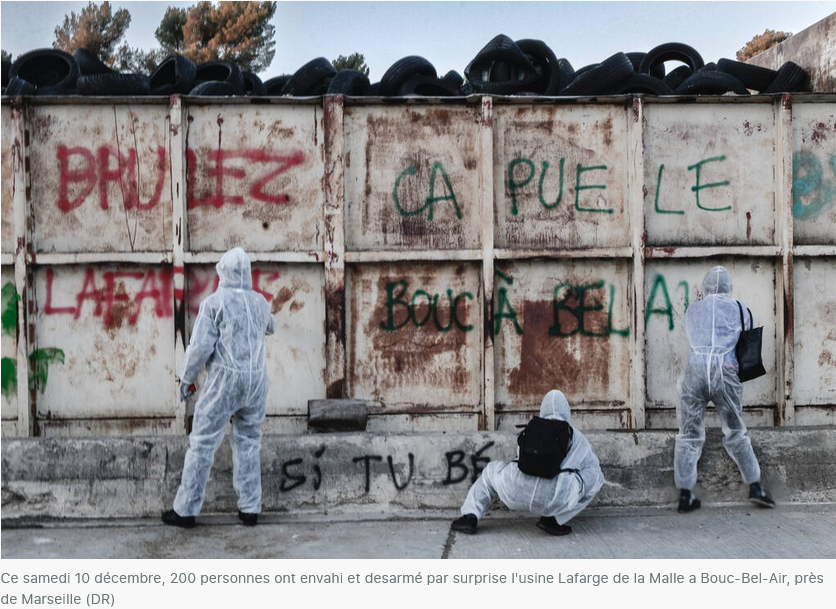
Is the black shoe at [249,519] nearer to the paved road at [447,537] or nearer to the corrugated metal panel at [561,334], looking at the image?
the paved road at [447,537]

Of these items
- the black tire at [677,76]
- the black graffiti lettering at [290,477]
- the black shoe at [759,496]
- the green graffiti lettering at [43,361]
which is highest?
the black tire at [677,76]

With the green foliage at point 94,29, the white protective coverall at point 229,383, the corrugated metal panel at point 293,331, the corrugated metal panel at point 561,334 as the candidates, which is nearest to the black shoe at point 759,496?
the corrugated metal panel at point 561,334

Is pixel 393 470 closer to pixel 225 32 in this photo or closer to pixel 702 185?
pixel 702 185

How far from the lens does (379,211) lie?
6.26 m

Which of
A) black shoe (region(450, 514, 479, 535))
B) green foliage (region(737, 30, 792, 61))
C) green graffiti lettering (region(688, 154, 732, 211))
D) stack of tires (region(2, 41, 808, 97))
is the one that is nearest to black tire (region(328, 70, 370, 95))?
stack of tires (region(2, 41, 808, 97))

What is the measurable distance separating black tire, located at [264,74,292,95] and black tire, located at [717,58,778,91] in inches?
139

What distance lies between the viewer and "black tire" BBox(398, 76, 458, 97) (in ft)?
21.5

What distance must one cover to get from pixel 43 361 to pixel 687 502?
4.54 meters

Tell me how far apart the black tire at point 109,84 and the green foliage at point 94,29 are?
9.24 metres

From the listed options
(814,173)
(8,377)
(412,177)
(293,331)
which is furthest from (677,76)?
(8,377)

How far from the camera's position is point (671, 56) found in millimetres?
7445

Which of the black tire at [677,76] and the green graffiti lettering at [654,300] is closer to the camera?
the green graffiti lettering at [654,300]

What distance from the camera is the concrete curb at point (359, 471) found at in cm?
577

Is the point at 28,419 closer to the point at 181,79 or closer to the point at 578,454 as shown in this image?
the point at 181,79
